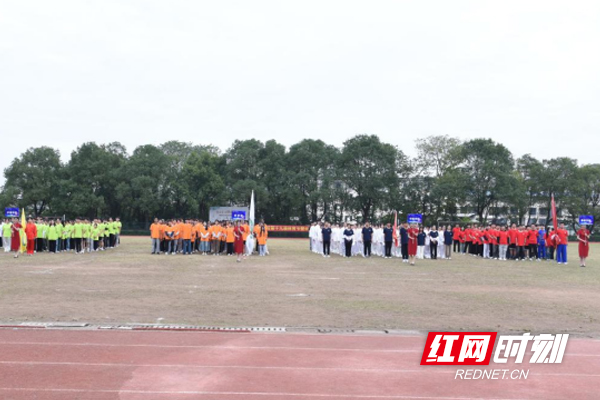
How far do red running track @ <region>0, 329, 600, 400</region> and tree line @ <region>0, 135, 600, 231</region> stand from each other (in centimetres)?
5589

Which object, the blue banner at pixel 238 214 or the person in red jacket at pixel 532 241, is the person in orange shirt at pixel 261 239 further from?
the blue banner at pixel 238 214

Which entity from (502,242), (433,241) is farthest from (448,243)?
Answer: (502,242)

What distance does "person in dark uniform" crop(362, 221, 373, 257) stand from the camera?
28781mm

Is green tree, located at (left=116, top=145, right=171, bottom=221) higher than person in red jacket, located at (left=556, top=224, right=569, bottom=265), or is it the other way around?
green tree, located at (left=116, top=145, right=171, bottom=221)

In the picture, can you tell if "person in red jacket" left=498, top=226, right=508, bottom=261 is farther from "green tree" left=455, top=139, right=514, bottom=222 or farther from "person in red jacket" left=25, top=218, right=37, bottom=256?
"green tree" left=455, top=139, right=514, bottom=222

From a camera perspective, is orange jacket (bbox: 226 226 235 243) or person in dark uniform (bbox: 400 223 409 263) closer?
person in dark uniform (bbox: 400 223 409 263)

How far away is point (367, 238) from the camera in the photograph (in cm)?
2883

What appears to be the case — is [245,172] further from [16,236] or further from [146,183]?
[16,236]

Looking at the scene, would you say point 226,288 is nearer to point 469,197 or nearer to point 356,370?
point 356,370

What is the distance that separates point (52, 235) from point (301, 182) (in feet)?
132

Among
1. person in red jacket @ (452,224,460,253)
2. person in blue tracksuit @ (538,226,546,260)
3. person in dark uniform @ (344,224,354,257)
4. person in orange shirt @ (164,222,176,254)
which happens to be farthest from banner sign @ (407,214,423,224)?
person in orange shirt @ (164,222,176,254)

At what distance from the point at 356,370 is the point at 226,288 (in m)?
8.09

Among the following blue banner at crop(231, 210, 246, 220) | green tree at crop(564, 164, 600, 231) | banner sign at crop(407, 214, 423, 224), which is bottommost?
banner sign at crop(407, 214, 423, 224)

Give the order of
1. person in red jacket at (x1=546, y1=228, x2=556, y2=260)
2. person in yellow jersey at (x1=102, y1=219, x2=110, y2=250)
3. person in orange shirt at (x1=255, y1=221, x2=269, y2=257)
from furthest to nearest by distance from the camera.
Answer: person in yellow jersey at (x1=102, y1=219, x2=110, y2=250)
person in orange shirt at (x1=255, y1=221, x2=269, y2=257)
person in red jacket at (x1=546, y1=228, x2=556, y2=260)
